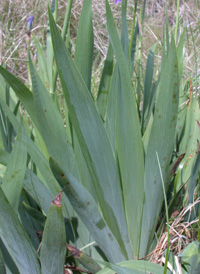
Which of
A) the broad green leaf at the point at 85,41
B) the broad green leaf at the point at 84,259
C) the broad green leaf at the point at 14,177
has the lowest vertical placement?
the broad green leaf at the point at 84,259

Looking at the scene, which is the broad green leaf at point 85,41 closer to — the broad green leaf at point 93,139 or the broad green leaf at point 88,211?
the broad green leaf at point 93,139

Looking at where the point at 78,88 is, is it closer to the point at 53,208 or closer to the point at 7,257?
the point at 53,208

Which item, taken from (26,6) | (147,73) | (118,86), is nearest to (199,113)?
(147,73)

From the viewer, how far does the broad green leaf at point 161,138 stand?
612mm

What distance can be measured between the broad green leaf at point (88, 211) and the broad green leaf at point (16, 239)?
91 millimetres

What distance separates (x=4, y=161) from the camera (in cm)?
65

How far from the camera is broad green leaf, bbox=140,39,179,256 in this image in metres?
0.61

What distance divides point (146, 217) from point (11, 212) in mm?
304

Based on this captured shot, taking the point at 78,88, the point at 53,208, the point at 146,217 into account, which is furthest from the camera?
the point at 146,217

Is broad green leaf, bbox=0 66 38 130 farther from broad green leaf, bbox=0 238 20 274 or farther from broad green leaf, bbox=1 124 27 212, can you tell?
broad green leaf, bbox=0 238 20 274

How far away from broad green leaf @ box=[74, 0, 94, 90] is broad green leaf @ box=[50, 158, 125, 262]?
269 millimetres

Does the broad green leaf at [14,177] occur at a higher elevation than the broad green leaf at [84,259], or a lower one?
higher

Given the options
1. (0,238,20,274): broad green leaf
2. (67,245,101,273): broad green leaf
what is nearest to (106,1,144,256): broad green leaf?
(67,245,101,273): broad green leaf

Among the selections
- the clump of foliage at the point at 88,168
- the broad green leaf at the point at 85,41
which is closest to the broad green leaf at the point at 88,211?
the clump of foliage at the point at 88,168
